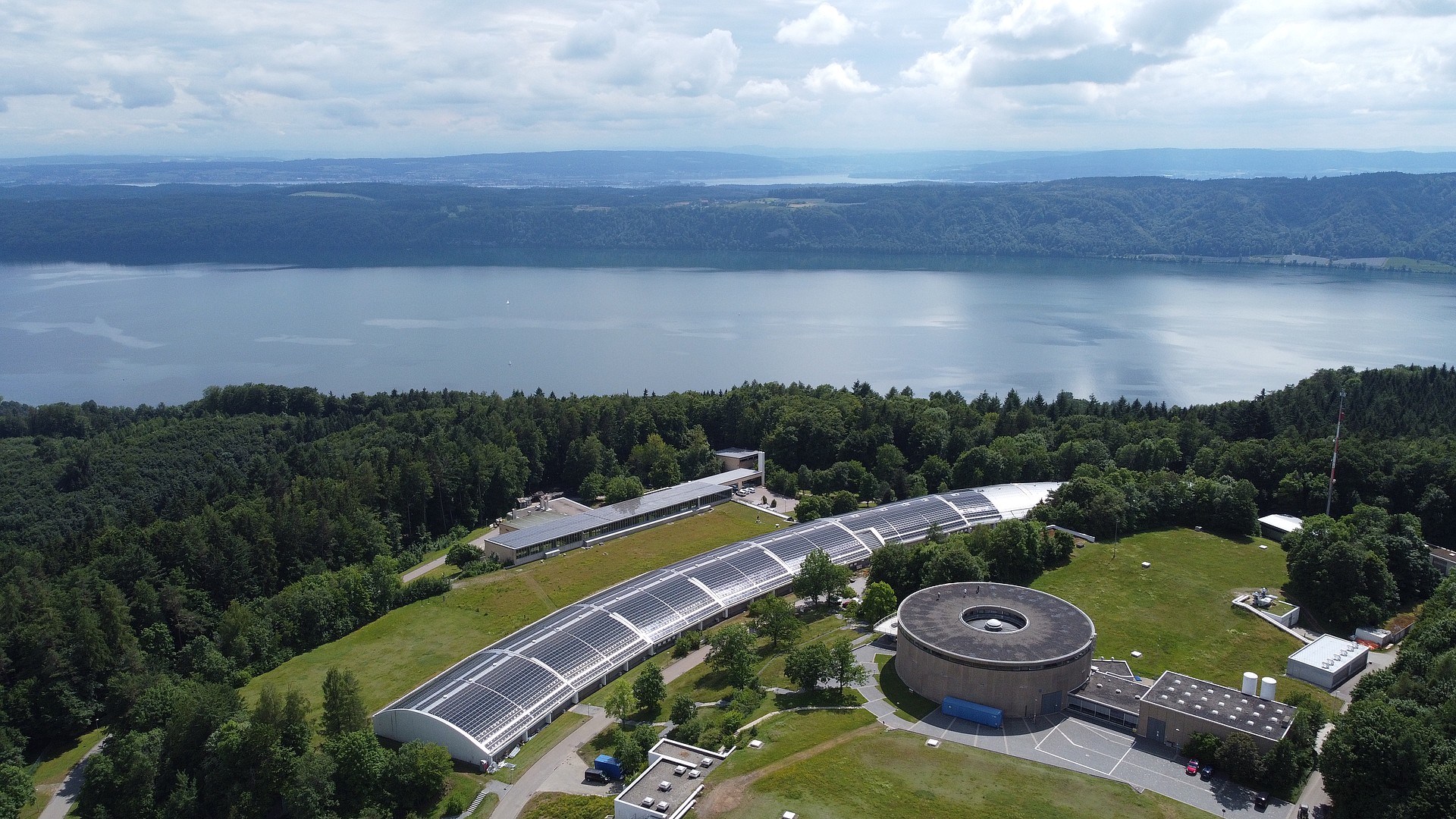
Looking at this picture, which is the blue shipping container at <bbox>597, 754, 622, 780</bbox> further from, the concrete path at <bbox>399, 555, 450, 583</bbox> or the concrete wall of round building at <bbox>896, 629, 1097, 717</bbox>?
the concrete path at <bbox>399, 555, 450, 583</bbox>

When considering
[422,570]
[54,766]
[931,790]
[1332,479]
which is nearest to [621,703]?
[931,790]

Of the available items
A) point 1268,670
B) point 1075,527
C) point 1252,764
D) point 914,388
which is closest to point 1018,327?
point 914,388

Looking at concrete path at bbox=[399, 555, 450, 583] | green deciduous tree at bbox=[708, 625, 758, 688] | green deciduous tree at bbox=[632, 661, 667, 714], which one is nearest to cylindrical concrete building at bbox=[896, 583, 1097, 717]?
green deciduous tree at bbox=[708, 625, 758, 688]

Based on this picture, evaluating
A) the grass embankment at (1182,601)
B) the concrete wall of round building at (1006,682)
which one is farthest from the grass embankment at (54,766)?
the grass embankment at (1182,601)

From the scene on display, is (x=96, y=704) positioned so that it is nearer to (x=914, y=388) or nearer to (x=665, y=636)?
(x=665, y=636)

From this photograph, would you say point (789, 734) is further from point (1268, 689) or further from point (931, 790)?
point (1268, 689)

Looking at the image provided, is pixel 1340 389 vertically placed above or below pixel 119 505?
above

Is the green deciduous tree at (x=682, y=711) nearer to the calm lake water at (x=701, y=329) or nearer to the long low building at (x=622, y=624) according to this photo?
the long low building at (x=622, y=624)
